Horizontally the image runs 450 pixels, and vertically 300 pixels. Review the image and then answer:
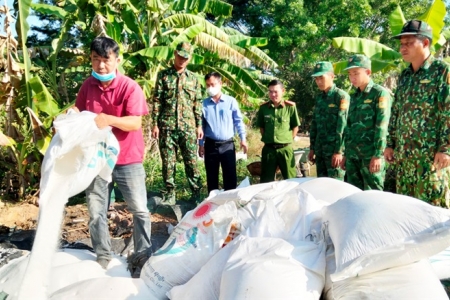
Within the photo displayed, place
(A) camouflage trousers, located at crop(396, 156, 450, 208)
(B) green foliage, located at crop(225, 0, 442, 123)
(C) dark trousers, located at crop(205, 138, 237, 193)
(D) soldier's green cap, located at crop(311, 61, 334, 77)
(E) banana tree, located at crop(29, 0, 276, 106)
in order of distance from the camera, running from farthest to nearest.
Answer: (B) green foliage, located at crop(225, 0, 442, 123) → (E) banana tree, located at crop(29, 0, 276, 106) → (C) dark trousers, located at crop(205, 138, 237, 193) → (D) soldier's green cap, located at crop(311, 61, 334, 77) → (A) camouflage trousers, located at crop(396, 156, 450, 208)

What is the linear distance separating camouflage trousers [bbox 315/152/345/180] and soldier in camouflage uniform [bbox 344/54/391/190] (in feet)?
1.31

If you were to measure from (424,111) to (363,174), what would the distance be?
33.7 inches

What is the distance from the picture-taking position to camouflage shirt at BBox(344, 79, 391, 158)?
3355 millimetres

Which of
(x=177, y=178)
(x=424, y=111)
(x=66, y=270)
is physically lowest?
(x=177, y=178)

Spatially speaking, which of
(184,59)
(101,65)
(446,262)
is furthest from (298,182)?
(184,59)

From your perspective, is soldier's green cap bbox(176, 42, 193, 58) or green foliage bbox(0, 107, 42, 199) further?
green foliage bbox(0, 107, 42, 199)

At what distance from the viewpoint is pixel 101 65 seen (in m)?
2.68

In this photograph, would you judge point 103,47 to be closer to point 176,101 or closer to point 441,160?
point 176,101

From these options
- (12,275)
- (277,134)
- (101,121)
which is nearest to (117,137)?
(101,121)

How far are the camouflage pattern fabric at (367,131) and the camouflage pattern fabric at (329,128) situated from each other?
1.08ft

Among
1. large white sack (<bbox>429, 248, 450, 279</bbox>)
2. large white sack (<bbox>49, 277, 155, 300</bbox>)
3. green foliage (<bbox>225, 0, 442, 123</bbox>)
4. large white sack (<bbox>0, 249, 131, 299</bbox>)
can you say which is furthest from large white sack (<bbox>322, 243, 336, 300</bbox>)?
green foliage (<bbox>225, 0, 442, 123</bbox>)

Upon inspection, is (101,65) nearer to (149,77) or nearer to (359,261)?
(359,261)

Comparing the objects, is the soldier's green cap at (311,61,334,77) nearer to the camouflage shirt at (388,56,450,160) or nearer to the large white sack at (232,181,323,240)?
the camouflage shirt at (388,56,450,160)

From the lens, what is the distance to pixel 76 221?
14.1ft
